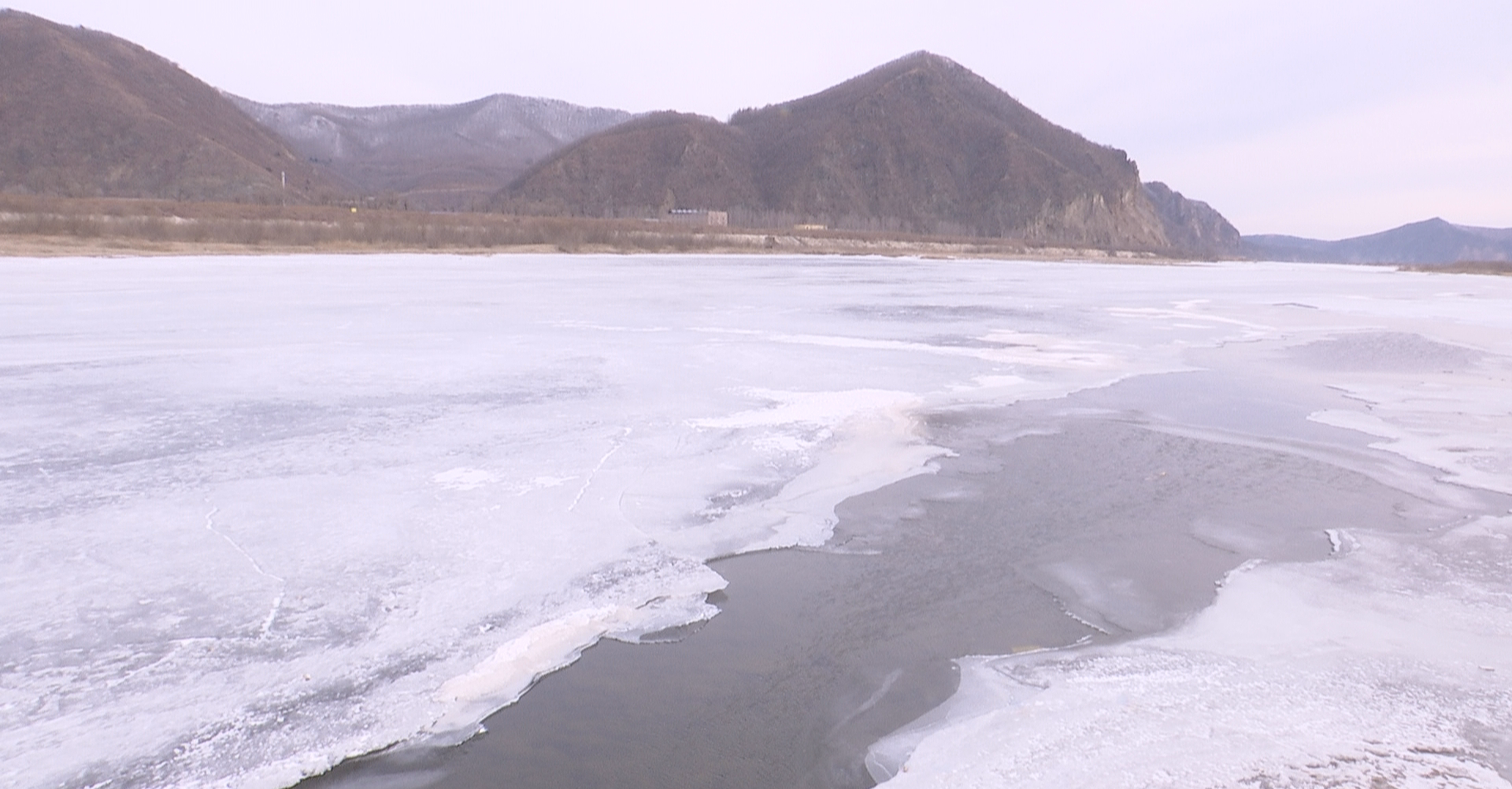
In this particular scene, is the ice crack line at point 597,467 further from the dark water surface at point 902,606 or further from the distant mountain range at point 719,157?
the distant mountain range at point 719,157

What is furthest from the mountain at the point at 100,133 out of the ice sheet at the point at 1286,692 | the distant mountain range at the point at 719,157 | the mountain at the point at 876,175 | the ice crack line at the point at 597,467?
the ice sheet at the point at 1286,692

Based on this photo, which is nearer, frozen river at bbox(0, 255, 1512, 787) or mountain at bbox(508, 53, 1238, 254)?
frozen river at bbox(0, 255, 1512, 787)

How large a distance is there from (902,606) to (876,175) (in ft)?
370

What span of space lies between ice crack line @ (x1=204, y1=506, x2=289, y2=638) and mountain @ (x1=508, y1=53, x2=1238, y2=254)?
98658mm

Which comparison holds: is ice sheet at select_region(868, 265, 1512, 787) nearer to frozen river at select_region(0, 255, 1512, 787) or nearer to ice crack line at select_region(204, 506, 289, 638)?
frozen river at select_region(0, 255, 1512, 787)

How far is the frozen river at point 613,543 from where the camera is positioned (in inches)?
116

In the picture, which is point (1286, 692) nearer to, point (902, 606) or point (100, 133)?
point (902, 606)

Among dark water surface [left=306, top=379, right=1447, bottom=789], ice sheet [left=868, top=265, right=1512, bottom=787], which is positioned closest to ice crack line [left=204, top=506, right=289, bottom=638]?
dark water surface [left=306, top=379, right=1447, bottom=789]

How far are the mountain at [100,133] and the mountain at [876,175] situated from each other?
2888 centimetres

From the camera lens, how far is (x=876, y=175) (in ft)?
370

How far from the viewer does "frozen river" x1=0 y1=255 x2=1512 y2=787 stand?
2938 mm

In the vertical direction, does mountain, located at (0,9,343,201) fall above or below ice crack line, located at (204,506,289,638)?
above

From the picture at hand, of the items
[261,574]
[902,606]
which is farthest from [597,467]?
[902,606]

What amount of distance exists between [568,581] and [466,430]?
2.83 meters
